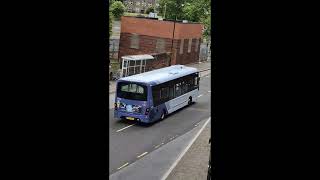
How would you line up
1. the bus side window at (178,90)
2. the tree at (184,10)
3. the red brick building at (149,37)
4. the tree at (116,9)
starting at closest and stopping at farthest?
1. the bus side window at (178,90)
2. the red brick building at (149,37)
3. the tree at (116,9)
4. the tree at (184,10)

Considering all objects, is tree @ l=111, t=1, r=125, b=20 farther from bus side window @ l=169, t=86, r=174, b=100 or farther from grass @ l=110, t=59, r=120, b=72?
bus side window @ l=169, t=86, r=174, b=100

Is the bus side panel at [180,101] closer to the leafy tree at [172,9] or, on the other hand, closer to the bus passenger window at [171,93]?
the bus passenger window at [171,93]

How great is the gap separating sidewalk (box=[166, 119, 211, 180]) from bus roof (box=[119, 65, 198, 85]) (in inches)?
110

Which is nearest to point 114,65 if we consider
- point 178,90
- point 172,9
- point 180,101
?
point 180,101

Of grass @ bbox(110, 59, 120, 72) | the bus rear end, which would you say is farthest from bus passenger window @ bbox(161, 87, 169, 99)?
grass @ bbox(110, 59, 120, 72)

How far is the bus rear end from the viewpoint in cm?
1378

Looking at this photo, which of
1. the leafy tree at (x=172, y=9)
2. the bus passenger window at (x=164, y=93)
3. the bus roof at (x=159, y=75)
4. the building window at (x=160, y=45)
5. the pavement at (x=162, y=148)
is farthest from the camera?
the leafy tree at (x=172, y=9)

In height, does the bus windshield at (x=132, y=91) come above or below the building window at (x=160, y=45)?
below

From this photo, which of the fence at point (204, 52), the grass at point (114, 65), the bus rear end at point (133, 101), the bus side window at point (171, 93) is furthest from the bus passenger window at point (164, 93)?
the fence at point (204, 52)

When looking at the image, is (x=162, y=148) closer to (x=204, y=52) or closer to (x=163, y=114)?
(x=163, y=114)

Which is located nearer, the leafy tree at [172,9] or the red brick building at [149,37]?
the red brick building at [149,37]

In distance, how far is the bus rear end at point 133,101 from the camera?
13781 millimetres

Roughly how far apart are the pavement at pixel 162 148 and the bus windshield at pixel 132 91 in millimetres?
940
